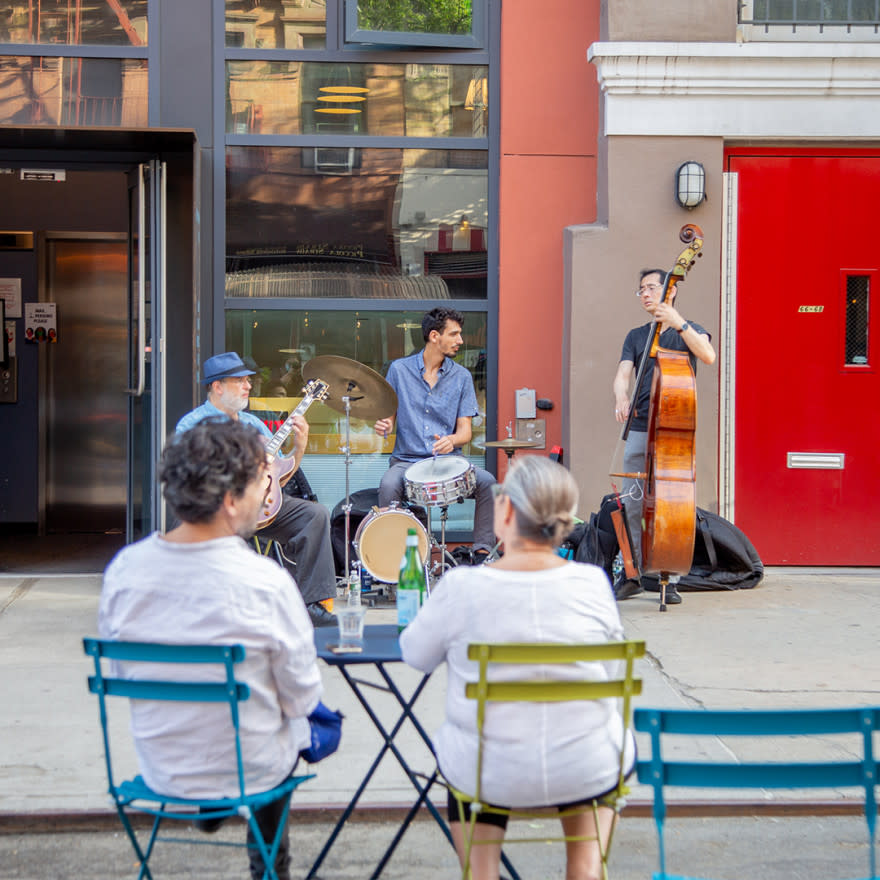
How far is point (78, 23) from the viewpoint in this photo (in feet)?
24.8

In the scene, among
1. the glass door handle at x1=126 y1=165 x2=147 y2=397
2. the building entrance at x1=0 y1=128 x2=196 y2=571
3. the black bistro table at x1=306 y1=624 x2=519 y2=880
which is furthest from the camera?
the building entrance at x1=0 y1=128 x2=196 y2=571

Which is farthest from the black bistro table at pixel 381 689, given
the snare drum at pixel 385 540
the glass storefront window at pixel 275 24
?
the glass storefront window at pixel 275 24

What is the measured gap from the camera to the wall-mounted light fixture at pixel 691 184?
7445 millimetres

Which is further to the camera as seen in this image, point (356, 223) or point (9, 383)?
point (9, 383)

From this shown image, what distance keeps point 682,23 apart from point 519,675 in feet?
19.4

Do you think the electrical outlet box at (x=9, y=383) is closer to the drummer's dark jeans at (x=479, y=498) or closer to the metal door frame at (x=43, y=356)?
the metal door frame at (x=43, y=356)

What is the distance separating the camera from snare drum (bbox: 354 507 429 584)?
22.0ft

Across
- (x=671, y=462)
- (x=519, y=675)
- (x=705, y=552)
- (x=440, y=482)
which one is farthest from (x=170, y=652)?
(x=705, y=552)

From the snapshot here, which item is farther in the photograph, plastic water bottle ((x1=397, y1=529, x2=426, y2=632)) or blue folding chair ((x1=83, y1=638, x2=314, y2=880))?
plastic water bottle ((x1=397, y1=529, x2=426, y2=632))

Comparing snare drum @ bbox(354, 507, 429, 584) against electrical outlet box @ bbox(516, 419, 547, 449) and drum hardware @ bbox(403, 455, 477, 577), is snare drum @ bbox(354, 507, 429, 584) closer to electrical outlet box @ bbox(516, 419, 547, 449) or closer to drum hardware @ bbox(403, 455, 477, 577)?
drum hardware @ bbox(403, 455, 477, 577)

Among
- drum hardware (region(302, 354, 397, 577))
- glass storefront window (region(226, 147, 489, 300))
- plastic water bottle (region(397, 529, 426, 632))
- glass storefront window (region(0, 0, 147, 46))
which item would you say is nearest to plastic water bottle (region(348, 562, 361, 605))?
plastic water bottle (region(397, 529, 426, 632))

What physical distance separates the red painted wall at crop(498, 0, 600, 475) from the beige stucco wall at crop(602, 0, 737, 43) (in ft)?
1.26

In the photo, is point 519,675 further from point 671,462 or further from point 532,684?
point 671,462

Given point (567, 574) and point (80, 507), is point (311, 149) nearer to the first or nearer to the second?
point (80, 507)
